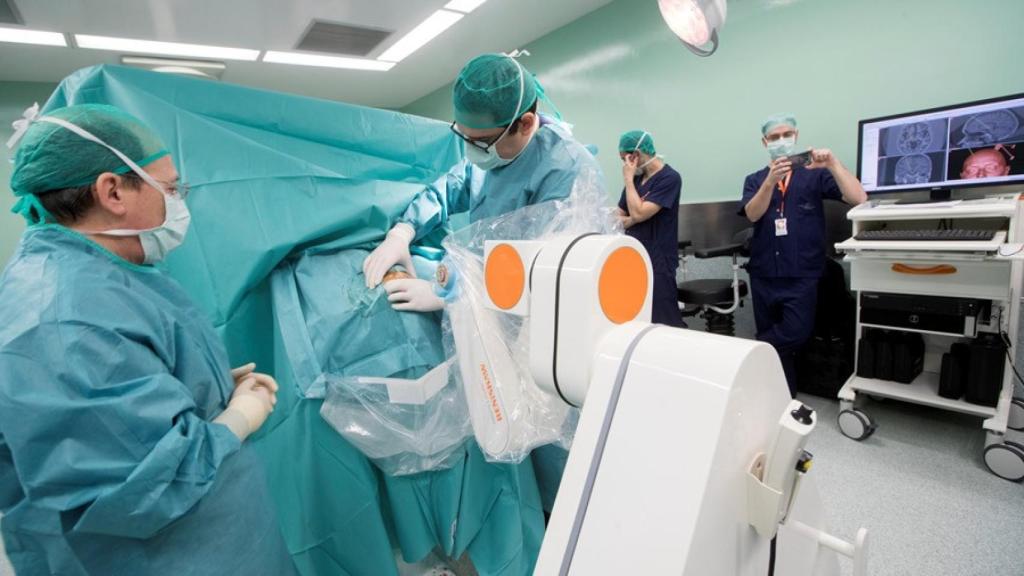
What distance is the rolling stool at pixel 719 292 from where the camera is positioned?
8.76 ft

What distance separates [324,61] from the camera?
4383 mm

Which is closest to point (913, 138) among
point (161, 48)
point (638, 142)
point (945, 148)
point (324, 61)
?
point (945, 148)

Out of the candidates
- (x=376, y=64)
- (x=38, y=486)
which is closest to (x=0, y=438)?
(x=38, y=486)

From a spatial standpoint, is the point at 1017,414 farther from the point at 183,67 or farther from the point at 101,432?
the point at 183,67

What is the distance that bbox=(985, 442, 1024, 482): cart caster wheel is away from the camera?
172 centimetres

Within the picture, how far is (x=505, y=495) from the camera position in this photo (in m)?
1.21

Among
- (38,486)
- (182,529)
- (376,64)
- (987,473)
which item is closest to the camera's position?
(38,486)

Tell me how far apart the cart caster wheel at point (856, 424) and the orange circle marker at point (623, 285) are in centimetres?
212

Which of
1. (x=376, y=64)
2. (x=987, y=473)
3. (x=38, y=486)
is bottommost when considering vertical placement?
(x=987, y=473)

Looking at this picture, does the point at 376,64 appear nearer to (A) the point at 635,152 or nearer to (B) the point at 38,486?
(A) the point at 635,152

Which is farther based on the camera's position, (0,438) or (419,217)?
(419,217)

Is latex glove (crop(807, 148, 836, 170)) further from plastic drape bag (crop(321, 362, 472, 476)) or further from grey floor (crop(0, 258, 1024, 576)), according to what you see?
plastic drape bag (crop(321, 362, 472, 476))

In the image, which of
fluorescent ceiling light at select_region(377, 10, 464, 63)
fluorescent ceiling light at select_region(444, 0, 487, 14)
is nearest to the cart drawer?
fluorescent ceiling light at select_region(444, 0, 487, 14)

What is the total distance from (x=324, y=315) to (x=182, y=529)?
0.44 metres
